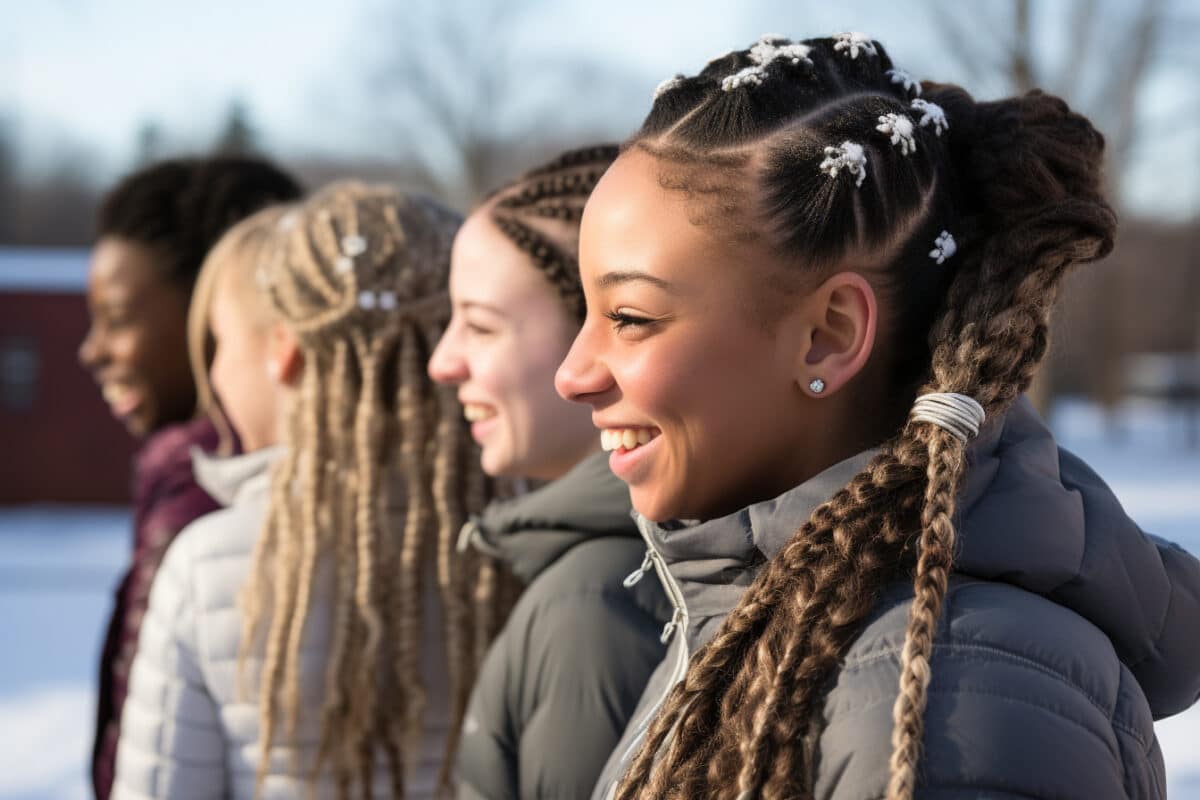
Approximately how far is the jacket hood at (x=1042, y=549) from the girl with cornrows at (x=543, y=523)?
50 centimetres

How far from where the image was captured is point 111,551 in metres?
12.5

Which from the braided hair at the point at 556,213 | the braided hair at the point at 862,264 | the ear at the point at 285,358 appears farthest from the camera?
the ear at the point at 285,358

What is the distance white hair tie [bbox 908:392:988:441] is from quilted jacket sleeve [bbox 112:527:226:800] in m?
1.64

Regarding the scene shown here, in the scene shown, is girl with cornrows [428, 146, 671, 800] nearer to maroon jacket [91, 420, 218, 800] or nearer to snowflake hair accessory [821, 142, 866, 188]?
snowflake hair accessory [821, 142, 866, 188]

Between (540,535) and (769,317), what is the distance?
1.01 metres

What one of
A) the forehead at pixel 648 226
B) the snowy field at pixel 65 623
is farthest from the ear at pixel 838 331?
the snowy field at pixel 65 623

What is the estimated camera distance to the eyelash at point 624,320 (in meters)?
1.39

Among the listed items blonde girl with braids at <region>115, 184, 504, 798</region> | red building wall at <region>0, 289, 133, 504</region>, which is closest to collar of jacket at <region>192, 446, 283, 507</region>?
blonde girl with braids at <region>115, 184, 504, 798</region>

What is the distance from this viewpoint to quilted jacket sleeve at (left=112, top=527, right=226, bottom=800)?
235 cm

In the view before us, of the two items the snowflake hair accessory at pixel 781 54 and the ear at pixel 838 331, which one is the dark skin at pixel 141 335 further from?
the ear at pixel 838 331

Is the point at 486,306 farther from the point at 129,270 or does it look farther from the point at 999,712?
the point at 129,270

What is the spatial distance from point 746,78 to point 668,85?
145mm

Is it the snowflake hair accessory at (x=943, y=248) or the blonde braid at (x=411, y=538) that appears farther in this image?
the blonde braid at (x=411, y=538)

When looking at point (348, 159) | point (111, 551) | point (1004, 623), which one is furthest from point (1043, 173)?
point (348, 159)
